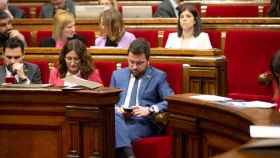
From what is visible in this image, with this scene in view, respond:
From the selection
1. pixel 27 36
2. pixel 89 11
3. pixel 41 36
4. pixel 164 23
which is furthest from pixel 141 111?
pixel 89 11

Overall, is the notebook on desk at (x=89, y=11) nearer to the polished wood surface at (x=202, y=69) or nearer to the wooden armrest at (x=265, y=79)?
the polished wood surface at (x=202, y=69)

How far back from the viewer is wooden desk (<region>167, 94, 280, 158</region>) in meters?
2.57

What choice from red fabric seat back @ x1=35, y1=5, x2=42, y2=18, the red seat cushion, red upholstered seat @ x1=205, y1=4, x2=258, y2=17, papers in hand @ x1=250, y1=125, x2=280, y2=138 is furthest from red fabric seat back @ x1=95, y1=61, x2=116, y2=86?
red fabric seat back @ x1=35, y1=5, x2=42, y2=18

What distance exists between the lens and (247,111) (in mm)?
2680

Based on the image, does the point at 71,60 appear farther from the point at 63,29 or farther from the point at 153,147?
the point at 63,29

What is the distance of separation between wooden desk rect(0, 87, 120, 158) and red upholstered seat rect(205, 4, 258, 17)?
2635 millimetres

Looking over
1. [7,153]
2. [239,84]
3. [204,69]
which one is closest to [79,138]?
[7,153]

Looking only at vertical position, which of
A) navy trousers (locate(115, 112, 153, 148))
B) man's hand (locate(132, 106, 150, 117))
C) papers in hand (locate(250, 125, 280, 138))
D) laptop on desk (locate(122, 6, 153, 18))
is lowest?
navy trousers (locate(115, 112, 153, 148))

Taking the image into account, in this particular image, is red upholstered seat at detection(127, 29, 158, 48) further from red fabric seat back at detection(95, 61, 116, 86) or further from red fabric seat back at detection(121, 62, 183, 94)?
red fabric seat back at detection(121, 62, 183, 94)

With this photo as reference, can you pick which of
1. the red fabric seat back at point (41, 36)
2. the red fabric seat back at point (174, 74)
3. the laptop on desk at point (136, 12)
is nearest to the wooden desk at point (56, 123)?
the red fabric seat back at point (174, 74)

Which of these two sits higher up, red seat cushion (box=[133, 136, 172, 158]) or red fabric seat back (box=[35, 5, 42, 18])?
red fabric seat back (box=[35, 5, 42, 18])

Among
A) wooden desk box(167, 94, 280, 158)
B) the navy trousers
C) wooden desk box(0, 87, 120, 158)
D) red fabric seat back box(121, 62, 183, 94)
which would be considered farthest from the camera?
red fabric seat back box(121, 62, 183, 94)

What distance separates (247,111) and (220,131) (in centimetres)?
18

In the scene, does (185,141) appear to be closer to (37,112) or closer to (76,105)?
(76,105)
